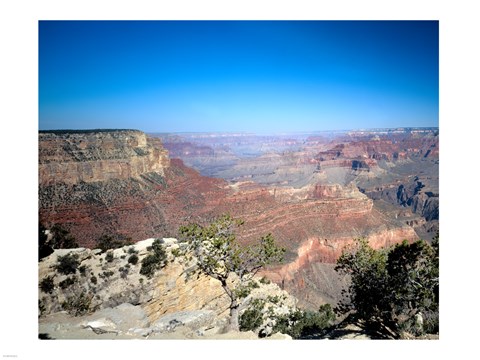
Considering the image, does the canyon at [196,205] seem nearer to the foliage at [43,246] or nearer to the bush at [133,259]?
the foliage at [43,246]

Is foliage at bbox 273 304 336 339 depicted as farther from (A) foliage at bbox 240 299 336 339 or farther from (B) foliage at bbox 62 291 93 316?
(B) foliage at bbox 62 291 93 316

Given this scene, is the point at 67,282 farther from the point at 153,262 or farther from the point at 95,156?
the point at 95,156

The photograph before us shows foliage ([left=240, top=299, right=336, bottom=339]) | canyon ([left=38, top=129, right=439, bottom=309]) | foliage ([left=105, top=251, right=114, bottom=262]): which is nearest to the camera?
foliage ([left=240, top=299, right=336, bottom=339])

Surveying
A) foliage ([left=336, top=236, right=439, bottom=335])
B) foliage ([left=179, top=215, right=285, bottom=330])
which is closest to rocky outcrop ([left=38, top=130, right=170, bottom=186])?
foliage ([left=179, top=215, right=285, bottom=330])

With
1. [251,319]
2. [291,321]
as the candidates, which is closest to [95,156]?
[291,321]

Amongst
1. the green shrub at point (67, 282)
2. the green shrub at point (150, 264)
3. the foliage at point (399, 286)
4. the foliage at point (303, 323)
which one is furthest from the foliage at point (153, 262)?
the foliage at point (399, 286)
